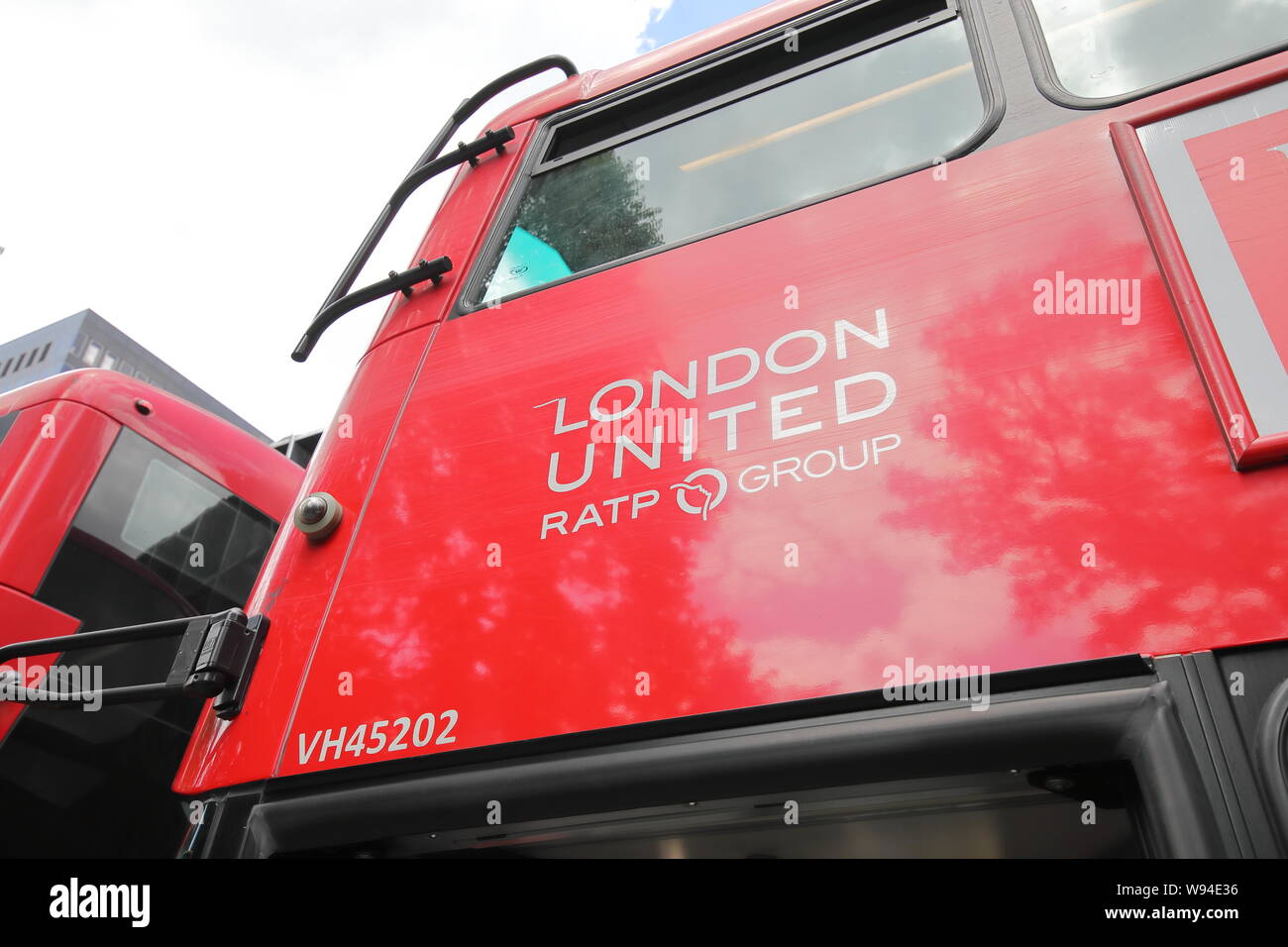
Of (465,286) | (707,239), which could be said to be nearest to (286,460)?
(465,286)

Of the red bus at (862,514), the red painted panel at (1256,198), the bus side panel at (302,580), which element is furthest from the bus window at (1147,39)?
the bus side panel at (302,580)

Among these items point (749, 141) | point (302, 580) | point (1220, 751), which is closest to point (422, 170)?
point (749, 141)

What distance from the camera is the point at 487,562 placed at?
1.60m

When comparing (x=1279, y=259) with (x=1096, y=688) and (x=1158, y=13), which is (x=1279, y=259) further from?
(x=1158, y=13)

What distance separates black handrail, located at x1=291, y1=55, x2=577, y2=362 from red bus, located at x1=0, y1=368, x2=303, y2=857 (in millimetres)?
1259

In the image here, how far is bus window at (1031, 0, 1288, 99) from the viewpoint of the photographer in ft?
5.49

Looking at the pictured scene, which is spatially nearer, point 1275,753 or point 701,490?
point 1275,753

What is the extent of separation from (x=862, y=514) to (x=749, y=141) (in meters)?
1.22

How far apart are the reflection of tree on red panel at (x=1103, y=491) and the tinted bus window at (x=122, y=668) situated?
2.39 meters

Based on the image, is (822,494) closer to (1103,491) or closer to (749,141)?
(1103,491)

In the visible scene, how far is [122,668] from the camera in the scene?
3094mm

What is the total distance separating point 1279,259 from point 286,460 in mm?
4080

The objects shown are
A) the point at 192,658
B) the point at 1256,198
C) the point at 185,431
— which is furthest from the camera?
the point at 185,431

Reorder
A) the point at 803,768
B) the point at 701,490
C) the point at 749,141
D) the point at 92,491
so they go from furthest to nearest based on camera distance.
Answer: the point at 92,491
the point at 749,141
the point at 701,490
the point at 803,768
